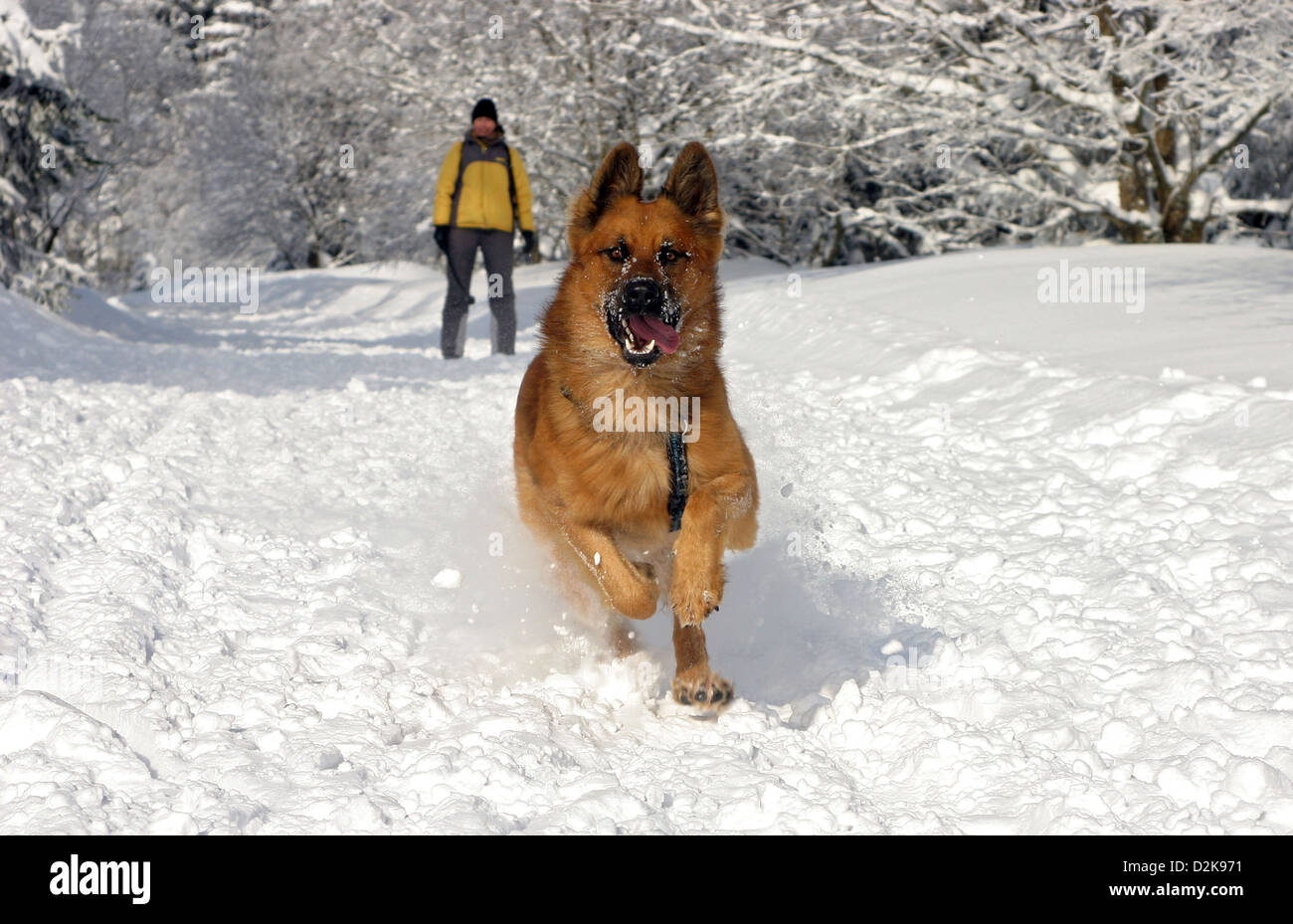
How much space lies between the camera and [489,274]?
11.1m

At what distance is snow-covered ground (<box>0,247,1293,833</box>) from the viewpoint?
2.78 metres

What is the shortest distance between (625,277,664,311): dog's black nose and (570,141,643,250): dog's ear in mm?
473

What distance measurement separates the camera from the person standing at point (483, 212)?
10.7m

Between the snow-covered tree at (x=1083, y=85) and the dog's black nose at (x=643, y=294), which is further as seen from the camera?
the snow-covered tree at (x=1083, y=85)

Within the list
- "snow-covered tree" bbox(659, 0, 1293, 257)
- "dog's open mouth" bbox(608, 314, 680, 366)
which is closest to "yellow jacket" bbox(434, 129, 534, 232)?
"snow-covered tree" bbox(659, 0, 1293, 257)

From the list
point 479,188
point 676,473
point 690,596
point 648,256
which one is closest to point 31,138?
point 479,188

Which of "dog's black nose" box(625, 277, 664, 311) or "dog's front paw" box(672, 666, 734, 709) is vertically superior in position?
"dog's black nose" box(625, 277, 664, 311)

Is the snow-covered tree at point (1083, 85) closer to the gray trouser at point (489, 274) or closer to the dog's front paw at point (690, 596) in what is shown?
the gray trouser at point (489, 274)

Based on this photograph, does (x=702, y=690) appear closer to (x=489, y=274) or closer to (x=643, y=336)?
(x=643, y=336)

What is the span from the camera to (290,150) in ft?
110

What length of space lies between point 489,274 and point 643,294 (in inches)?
302

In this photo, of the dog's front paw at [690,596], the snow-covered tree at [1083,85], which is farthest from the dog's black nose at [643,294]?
the snow-covered tree at [1083,85]

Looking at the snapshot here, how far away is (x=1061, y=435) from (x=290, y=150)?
3159cm

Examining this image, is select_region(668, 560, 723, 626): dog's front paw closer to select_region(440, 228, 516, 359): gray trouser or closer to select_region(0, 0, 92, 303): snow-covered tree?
→ select_region(440, 228, 516, 359): gray trouser
